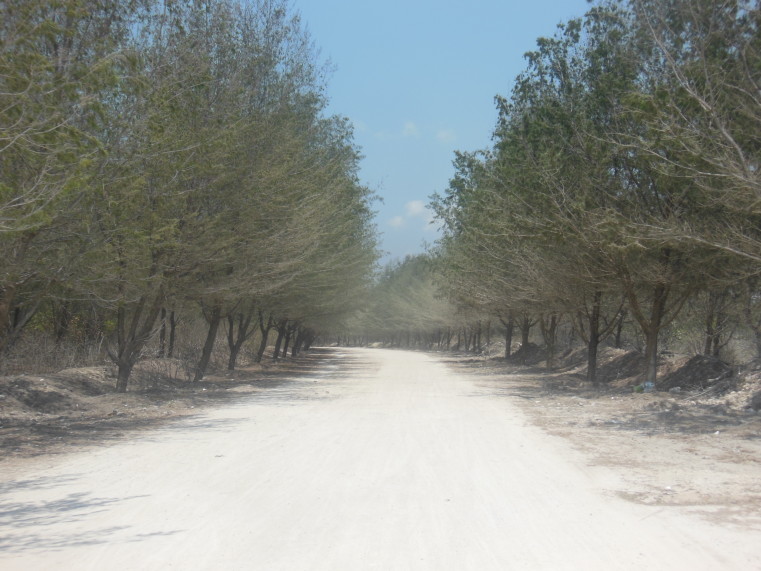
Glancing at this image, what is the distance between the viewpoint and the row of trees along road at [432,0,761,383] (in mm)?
11680

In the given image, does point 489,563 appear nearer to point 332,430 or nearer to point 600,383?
point 332,430

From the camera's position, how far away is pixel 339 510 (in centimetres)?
621

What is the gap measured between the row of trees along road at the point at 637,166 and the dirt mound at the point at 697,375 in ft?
5.00

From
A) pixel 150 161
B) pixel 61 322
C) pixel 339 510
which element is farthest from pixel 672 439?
pixel 61 322

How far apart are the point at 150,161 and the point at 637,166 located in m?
10.2

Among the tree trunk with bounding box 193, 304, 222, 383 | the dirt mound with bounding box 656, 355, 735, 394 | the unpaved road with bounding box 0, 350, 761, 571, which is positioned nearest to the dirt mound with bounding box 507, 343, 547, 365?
the dirt mound with bounding box 656, 355, 735, 394

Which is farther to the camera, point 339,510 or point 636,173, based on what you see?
point 636,173

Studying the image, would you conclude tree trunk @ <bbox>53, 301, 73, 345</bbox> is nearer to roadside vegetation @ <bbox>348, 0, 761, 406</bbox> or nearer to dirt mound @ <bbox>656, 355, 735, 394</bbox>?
roadside vegetation @ <bbox>348, 0, 761, 406</bbox>

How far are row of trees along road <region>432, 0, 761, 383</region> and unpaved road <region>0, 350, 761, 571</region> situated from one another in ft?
17.3

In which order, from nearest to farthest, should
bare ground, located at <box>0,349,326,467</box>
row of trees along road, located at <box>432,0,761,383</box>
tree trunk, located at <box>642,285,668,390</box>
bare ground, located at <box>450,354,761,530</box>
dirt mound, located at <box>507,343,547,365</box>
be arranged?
bare ground, located at <box>450,354,761,530</box>, bare ground, located at <box>0,349,326,467</box>, row of trees along road, located at <box>432,0,761,383</box>, tree trunk, located at <box>642,285,668,390</box>, dirt mound, located at <box>507,343,547,365</box>

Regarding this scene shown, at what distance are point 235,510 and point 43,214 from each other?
158 inches

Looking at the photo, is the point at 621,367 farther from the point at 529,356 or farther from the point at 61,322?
the point at 61,322

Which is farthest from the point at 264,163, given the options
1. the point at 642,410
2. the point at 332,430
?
the point at 642,410

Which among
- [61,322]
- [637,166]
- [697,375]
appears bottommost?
[697,375]
